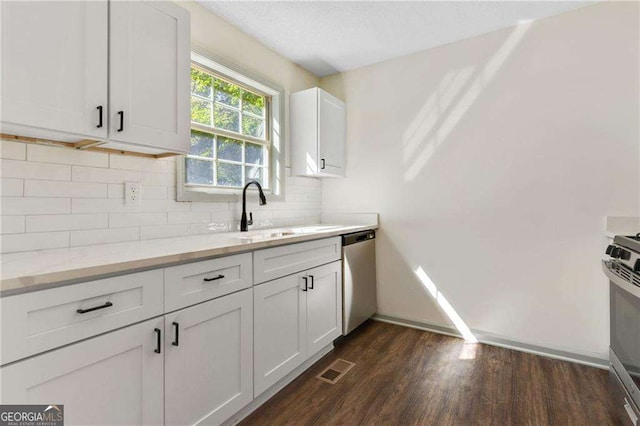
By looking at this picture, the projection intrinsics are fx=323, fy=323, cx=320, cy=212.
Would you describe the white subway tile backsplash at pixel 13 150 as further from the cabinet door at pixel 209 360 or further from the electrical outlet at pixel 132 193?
the cabinet door at pixel 209 360

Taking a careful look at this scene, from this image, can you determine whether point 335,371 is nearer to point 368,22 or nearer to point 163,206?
point 163,206

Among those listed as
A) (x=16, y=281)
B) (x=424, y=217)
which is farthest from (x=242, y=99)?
(x=16, y=281)

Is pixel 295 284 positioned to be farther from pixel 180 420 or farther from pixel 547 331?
pixel 547 331

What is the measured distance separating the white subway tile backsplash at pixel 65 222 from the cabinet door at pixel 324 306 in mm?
1243

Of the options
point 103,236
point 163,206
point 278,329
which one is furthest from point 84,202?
point 278,329

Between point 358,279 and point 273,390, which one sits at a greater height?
point 358,279

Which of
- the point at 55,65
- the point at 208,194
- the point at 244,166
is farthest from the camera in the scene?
the point at 244,166

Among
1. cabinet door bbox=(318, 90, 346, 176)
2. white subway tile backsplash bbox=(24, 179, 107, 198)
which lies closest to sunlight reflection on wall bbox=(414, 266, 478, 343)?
cabinet door bbox=(318, 90, 346, 176)

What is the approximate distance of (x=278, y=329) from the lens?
1.90 m

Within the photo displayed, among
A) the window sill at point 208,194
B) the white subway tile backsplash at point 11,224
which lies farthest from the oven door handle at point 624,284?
the white subway tile backsplash at point 11,224

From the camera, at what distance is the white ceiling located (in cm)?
228

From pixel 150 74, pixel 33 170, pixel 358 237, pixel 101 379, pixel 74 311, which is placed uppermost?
pixel 150 74

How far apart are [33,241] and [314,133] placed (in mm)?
2123

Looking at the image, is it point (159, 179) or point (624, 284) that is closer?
point (624, 284)
